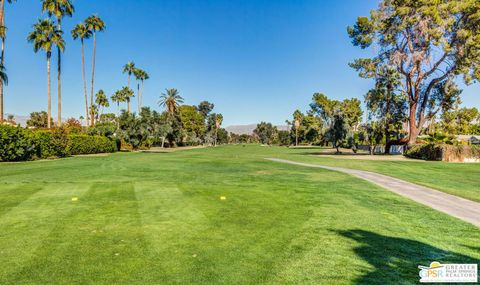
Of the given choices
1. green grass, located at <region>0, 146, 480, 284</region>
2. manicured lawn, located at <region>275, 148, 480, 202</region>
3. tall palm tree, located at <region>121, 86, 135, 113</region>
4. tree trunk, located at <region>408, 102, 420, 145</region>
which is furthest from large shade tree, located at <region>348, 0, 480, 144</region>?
tall palm tree, located at <region>121, 86, 135, 113</region>

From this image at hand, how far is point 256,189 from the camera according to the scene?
40.5 ft

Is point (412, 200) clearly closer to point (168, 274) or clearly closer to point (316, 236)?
point (316, 236)

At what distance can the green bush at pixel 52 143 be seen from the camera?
1321 inches

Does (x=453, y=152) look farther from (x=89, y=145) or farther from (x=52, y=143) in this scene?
(x=89, y=145)

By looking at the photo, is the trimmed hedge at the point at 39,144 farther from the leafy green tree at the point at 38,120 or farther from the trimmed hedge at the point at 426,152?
the leafy green tree at the point at 38,120

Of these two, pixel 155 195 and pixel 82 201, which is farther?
pixel 155 195

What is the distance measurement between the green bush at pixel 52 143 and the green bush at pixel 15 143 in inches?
59.0

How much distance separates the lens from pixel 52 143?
3572cm

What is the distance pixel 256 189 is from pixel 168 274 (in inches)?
311

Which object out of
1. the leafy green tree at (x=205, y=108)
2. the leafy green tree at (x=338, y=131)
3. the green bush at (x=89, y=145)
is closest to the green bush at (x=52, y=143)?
the green bush at (x=89, y=145)

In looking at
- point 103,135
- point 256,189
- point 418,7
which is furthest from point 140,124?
point 256,189

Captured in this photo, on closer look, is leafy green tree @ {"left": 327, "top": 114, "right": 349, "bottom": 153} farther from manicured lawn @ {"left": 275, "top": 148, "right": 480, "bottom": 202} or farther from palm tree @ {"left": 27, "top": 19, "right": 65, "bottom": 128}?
palm tree @ {"left": 27, "top": 19, "right": 65, "bottom": 128}

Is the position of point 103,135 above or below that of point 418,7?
below

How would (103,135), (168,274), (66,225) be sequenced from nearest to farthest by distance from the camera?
(168,274)
(66,225)
(103,135)
